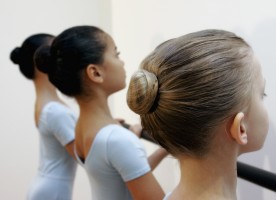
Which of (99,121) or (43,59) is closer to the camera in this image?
(99,121)

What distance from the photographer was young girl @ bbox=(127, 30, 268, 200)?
551 millimetres

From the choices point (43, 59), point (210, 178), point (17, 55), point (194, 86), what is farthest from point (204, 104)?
point (17, 55)

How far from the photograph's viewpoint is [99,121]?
101 centimetres

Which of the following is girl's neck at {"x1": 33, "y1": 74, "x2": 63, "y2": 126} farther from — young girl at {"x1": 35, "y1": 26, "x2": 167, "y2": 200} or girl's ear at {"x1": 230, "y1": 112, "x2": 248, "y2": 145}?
girl's ear at {"x1": 230, "y1": 112, "x2": 248, "y2": 145}

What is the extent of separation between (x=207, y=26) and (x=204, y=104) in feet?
2.33

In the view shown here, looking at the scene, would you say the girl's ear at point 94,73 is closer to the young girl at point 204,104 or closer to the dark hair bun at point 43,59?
the dark hair bun at point 43,59

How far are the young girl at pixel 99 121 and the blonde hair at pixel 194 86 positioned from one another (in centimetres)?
32

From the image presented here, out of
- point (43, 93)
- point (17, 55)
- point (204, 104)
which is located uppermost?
point (204, 104)

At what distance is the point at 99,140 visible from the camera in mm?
948

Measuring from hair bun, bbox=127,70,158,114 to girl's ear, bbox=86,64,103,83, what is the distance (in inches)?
17.0

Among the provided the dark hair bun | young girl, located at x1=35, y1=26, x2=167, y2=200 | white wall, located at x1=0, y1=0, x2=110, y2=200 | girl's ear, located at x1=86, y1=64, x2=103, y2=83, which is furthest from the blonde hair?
white wall, located at x1=0, y1=0, x2=110, y2=200

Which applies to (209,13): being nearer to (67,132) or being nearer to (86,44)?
(86,44)

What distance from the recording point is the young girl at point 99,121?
0.91 meters

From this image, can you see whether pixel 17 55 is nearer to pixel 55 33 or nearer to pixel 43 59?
pixel 43 59
